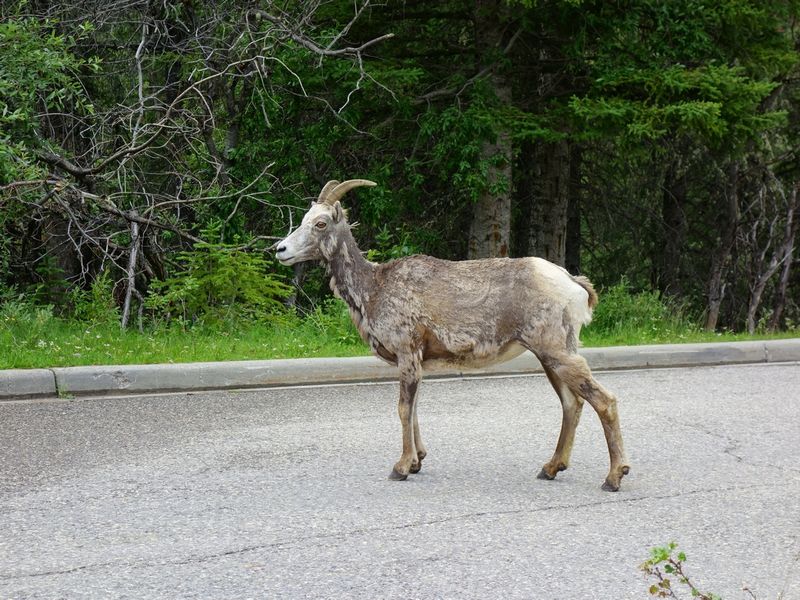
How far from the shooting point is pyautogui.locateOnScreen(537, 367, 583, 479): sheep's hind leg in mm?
6762

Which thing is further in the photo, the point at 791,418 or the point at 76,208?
the point at 76,208

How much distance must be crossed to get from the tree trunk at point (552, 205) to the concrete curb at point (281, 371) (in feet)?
16.7

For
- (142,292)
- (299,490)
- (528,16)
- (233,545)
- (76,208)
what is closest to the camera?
(233,545)

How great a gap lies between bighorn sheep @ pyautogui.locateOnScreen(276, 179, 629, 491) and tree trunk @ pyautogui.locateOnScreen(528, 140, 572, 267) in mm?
9679

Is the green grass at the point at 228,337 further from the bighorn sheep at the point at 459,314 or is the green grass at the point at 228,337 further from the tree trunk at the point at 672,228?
the tree trunk at the point at 672,228

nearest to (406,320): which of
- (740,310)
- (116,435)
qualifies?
(116,435)

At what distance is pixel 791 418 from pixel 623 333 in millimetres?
4358

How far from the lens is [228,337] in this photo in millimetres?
11875

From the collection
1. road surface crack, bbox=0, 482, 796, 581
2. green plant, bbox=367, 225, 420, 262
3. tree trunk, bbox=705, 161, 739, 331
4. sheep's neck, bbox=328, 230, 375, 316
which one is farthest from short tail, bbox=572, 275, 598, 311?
tree trunk, bbox=705, 161, 739, 331

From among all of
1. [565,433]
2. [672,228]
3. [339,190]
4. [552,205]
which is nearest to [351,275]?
[339,190]

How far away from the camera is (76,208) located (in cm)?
1291

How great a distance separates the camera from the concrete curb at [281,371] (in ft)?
30.3

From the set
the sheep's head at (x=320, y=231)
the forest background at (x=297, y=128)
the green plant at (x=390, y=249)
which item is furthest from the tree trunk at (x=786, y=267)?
the sheep's head at (x=320, y=231)

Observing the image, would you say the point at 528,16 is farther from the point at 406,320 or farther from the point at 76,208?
the point at 406,320
